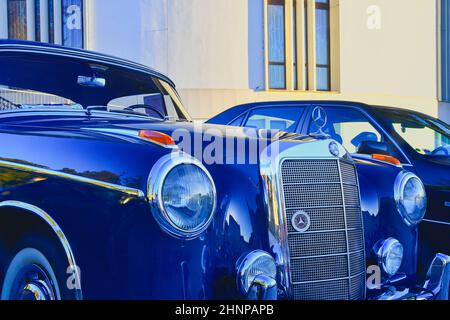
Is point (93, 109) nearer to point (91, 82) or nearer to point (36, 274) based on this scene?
point (91, 82)

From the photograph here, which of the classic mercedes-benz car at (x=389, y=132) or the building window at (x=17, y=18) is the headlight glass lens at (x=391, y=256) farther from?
the building window at (x=17, y=18)

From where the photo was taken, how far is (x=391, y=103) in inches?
704

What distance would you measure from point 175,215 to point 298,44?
1570 centimetres

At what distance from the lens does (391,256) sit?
10.8ft

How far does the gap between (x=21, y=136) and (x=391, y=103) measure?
16.6 metres

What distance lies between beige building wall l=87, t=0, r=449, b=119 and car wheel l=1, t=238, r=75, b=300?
1287 cm

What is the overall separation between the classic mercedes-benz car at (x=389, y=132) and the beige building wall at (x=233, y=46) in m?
8.78

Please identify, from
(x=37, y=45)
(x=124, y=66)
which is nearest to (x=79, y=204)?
(x=37, y=45)

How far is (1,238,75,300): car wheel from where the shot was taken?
2.42m

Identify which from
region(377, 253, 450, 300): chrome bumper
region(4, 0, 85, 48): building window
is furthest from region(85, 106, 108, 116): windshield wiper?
region(4, 0, 85, 48): building window

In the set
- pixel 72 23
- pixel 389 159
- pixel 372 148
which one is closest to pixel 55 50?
pixel 389 159

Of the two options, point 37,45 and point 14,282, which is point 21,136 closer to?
point 14,282

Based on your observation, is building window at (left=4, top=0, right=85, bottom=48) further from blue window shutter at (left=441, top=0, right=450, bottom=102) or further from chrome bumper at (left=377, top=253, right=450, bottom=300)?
chrome bumper at (left=377, top=253, right=450, bottom=300)

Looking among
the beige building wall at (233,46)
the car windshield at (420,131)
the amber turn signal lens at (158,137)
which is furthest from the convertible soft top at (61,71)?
the beige building wall at (233,46)
